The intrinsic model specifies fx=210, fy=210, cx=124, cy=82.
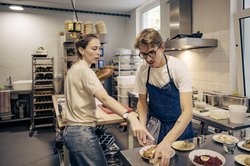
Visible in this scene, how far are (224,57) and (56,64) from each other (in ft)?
12.8

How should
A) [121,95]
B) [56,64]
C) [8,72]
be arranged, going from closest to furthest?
[121,95]
[8,72]
[56,64]

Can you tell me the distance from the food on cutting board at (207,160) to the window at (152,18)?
3.74 meters

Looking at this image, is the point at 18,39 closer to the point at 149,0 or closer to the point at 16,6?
the point at 16,6

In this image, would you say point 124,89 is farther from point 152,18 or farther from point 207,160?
point 207,160

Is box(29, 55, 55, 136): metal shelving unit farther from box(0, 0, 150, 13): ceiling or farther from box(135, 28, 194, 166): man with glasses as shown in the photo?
box(135, 28, 194, 166): man with glasses

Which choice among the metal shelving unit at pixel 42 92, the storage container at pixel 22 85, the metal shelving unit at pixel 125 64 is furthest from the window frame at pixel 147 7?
the storage container at pixel 22 85

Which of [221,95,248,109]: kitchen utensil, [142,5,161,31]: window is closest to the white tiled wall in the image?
[221,95,248,109]: kitchen utensil

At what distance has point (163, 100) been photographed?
1588 mm

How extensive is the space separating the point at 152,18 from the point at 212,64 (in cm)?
232

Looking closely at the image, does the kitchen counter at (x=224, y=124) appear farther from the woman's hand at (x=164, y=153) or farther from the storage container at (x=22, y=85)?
the storage container at (x=22, y=85)

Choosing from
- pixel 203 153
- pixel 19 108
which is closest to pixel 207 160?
pixel 203 153

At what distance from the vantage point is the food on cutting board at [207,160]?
1.06 m

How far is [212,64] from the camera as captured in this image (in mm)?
2902

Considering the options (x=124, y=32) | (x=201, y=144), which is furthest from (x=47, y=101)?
(x=201, y=144)
